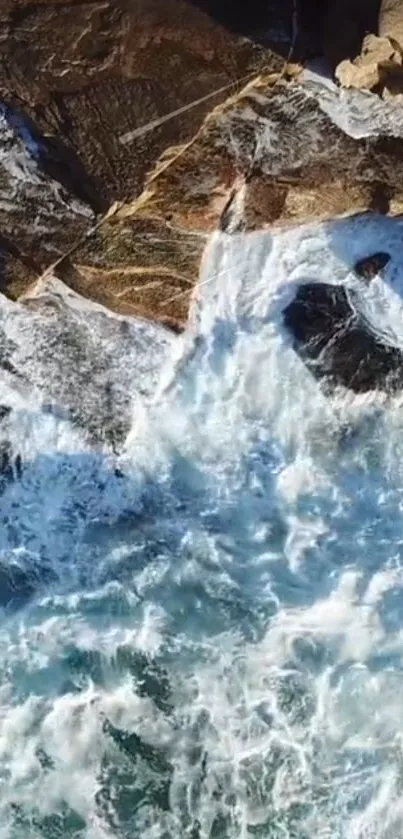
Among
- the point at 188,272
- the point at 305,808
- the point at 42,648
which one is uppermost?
the point at 188,272

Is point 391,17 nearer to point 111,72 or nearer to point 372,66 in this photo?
point 372,66

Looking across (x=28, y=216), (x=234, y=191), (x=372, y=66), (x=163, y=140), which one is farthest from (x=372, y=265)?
(x=28, y=216)

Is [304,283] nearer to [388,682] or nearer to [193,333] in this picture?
[193,333]

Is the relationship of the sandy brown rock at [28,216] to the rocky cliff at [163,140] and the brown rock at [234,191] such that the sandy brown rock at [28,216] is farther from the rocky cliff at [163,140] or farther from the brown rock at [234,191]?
the brown rock at [234,191]

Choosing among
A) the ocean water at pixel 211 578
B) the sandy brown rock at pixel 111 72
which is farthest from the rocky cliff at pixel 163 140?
the ocean water at pixel 211 578

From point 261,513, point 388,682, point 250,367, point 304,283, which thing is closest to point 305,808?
point 388,682
